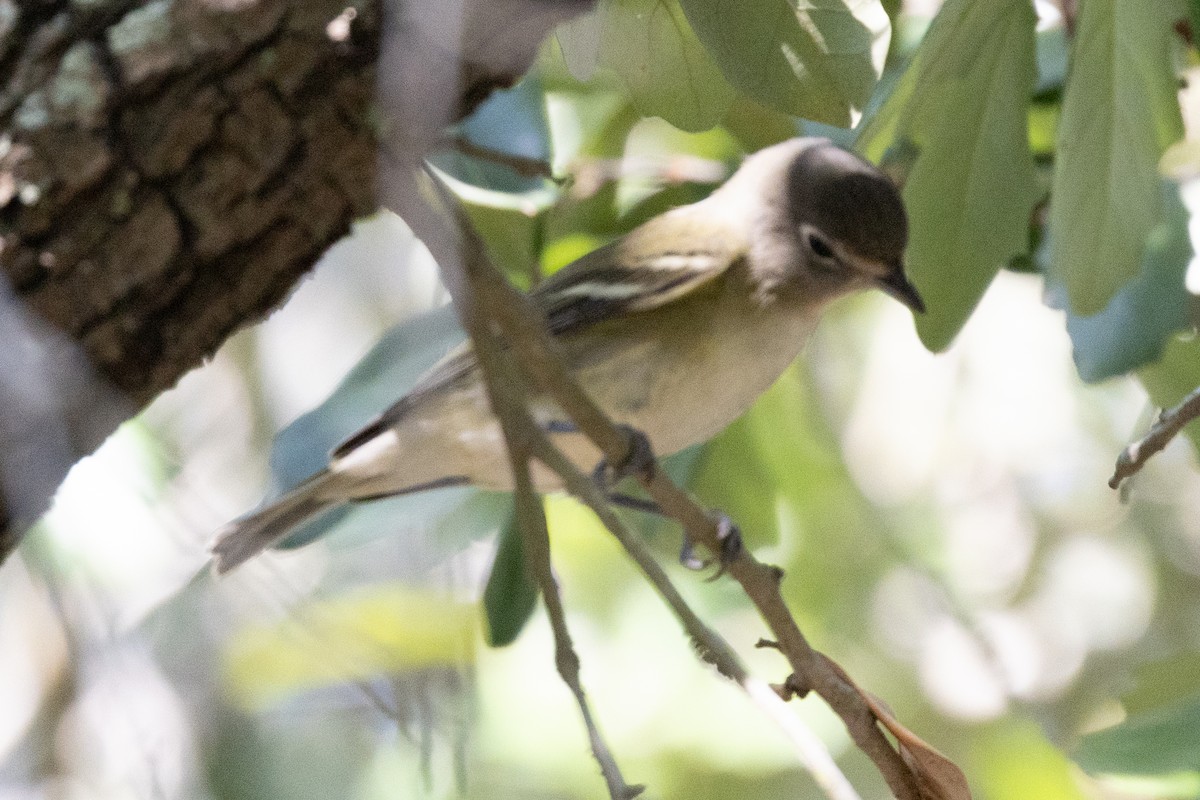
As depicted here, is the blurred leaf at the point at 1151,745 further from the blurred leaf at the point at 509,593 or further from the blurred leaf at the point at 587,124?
the blurred leaf at the point at 587,124

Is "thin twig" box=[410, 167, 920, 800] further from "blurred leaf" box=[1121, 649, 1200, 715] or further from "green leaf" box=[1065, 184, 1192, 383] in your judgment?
"blurred leaf" box=[1121, 649, 1200, 715]

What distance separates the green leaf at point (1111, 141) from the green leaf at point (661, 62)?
444 mm

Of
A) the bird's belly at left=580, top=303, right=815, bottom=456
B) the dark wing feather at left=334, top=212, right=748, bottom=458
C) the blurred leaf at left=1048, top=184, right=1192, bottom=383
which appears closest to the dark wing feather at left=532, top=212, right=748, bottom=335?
the dark wing feather at left=334, top=212, right=748, bottom=458

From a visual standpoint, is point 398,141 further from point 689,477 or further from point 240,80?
Result: point 689,477

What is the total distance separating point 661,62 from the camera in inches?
60.4

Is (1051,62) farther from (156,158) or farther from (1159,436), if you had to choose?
(156,158)

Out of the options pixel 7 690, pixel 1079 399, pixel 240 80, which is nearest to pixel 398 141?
pixel 240 80

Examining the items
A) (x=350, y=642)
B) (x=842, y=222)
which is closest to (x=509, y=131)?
(x=842, y=222)

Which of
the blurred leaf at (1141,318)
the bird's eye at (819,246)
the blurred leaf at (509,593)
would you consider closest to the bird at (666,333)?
the bird's eye at (819,246)

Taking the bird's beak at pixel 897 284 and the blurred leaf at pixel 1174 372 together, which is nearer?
the blurred leaf at pixel 1174 372

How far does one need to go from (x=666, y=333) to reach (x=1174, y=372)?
37.0 inches

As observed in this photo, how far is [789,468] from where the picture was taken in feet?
11.2

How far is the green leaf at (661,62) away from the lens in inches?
59.9

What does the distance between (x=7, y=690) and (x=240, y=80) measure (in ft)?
9.05
